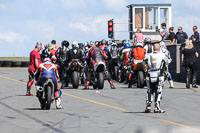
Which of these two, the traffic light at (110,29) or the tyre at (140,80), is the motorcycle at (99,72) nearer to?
the tyre at (140,80)

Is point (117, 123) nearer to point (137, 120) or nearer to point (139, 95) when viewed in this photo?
point (137, 120)

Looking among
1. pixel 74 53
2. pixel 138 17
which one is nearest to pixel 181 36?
pixel 74 53

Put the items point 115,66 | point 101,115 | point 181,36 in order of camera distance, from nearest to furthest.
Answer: point 101,115 → point 115,66 → point 181,36

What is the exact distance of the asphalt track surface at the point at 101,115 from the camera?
11219 mm

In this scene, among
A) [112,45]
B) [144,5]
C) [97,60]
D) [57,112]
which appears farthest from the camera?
[144,5]

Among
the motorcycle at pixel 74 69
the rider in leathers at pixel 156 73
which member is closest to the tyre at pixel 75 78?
the motorcycle at pixel 74 69

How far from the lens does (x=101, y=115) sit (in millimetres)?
13633

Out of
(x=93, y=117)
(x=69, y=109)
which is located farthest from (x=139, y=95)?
(x=93, y=117)

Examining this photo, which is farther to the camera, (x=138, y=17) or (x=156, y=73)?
(x=138, y=17)

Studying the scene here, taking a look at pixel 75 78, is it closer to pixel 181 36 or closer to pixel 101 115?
pixel 181 36

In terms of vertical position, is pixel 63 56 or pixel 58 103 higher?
pixel 63 56

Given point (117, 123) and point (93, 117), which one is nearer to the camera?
point (117, 123)

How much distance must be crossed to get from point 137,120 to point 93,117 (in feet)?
3.82

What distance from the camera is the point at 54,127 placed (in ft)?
37.6
